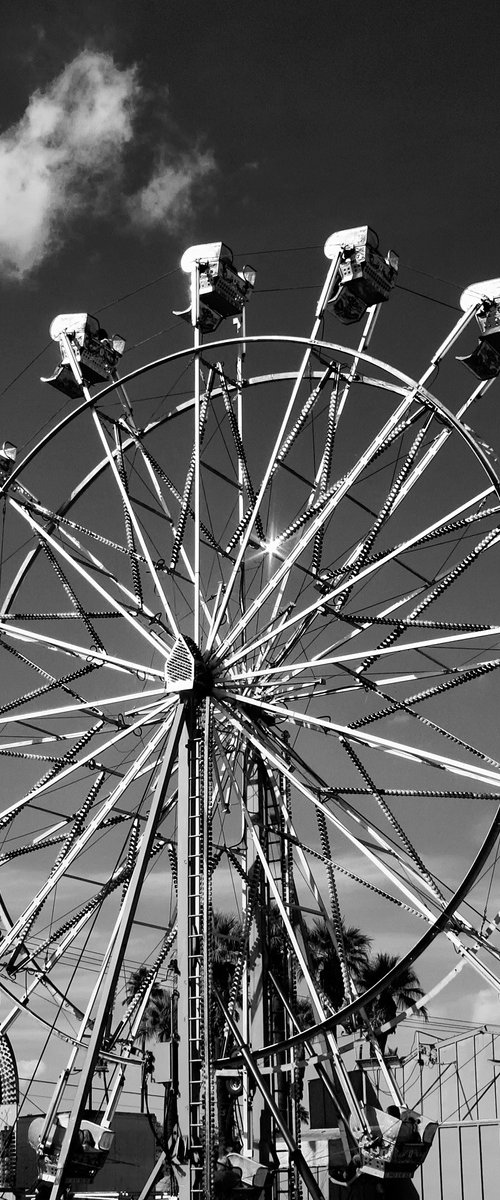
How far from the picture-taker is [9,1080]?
22.9 m

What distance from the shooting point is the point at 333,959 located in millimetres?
35375

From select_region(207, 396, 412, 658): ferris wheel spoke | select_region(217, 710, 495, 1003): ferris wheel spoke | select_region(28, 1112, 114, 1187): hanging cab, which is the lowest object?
select_region(28, 1112, 114, 1187): hanging cab

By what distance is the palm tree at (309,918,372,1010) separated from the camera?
34.8 meters

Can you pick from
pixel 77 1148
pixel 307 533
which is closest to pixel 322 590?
pixel 307 533

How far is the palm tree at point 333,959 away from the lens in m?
34.8

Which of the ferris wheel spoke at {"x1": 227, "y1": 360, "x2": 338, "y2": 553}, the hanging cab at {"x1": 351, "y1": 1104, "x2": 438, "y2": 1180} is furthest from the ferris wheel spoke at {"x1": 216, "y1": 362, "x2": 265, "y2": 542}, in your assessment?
the hanging cab at {"x1": 351, "y1": 1104, "x2": 438, "y2": 1180}

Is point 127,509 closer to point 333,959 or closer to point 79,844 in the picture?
point 79,844

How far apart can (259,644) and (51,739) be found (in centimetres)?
432

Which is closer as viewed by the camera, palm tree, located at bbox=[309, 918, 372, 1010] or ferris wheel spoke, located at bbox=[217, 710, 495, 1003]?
ferris wheel spoke, located at bbox=[217, 710, 495, 1003]

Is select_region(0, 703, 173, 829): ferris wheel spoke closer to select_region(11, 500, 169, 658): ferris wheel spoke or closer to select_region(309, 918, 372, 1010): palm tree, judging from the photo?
select_region(11, 500, 169, 658): ferris wheel spoke

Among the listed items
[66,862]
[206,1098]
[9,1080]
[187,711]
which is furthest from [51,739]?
[206,1098]

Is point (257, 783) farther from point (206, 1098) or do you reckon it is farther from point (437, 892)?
point (206, 1098)

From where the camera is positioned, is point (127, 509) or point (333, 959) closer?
point (127, 509)

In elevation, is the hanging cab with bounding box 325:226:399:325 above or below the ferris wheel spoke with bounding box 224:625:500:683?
above
